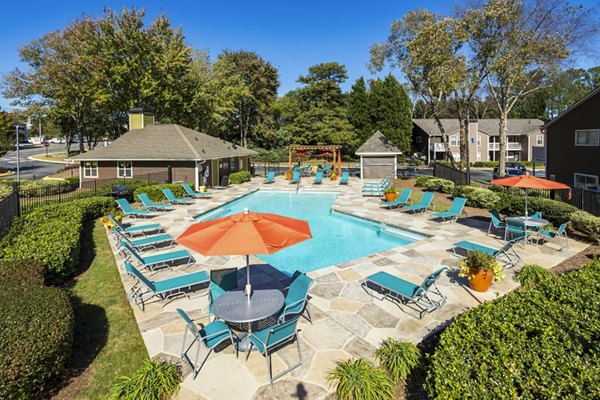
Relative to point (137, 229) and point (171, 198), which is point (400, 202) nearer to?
point (137, 229)

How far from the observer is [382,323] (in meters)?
6.69

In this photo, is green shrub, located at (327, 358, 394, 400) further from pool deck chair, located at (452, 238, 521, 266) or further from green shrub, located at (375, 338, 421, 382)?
pool deck chair, located at (452, 238, 521, 266)

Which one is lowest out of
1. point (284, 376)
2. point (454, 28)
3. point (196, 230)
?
point (284, 376)

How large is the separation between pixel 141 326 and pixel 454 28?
26658mm

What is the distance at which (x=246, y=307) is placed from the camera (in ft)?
19.2

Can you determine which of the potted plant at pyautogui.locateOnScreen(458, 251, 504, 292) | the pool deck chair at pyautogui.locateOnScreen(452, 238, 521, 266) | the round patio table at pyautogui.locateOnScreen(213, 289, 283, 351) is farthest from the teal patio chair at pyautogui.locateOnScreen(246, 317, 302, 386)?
the pool deck chair at pyautogui.locateOnScreen(452, 238, 521, 266)

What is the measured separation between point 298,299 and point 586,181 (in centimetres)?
2273

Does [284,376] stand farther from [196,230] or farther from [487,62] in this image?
[487,62]

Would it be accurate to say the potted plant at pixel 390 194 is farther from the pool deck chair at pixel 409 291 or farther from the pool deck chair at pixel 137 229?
the pool deck chair at pixel 137 229

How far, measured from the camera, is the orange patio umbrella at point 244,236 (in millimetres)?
5215

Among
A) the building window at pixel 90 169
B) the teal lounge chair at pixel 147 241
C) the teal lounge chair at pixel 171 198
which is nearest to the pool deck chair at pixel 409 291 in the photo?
the teal lounge chair at pixel 147 241

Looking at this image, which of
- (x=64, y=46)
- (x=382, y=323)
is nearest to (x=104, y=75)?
(x=64, y=46)

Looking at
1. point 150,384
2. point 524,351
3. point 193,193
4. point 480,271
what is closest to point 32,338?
point 150,384

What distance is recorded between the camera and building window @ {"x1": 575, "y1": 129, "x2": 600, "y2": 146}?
19.7 meters
